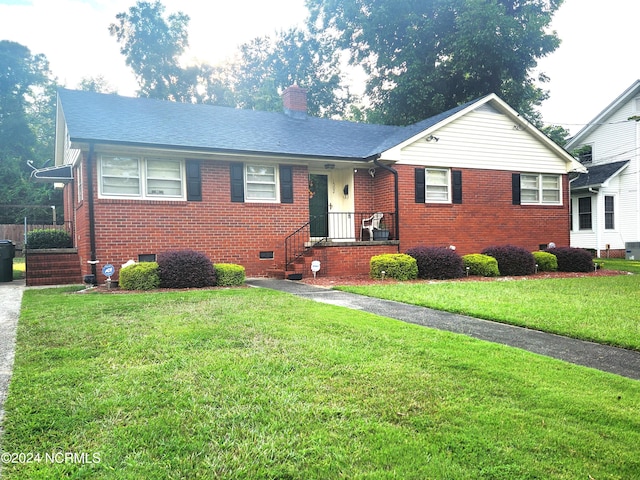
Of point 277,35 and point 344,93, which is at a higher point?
point 277,35

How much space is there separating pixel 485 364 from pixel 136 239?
32.4 feet

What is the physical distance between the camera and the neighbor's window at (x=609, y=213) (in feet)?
71.9

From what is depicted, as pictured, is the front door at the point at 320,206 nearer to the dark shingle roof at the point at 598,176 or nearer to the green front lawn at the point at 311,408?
the green front lawn at the point at 311,408

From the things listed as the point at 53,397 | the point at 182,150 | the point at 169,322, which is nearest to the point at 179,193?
the point at 182,150

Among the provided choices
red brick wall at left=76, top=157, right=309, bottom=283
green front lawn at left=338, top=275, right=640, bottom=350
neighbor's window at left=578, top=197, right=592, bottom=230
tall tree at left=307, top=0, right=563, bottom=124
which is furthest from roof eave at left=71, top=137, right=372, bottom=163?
neighbor's window at left=578, top=197, right=592, bottom=230

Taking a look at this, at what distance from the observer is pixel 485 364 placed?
12.8 feet

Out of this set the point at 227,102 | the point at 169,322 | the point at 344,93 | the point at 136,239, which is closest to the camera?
the point at 169,322

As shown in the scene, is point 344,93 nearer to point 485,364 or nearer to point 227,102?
point 227,102

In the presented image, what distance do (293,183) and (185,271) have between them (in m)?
4.69

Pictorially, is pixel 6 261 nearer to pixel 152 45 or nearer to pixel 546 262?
pixel 546 262

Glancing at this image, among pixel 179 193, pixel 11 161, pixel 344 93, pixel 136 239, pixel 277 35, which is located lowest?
pixel 136 239

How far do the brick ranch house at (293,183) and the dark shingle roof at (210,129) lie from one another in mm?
58

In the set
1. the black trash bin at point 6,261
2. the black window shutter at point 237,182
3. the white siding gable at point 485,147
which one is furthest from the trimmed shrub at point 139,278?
the white siding gable at point 485,147

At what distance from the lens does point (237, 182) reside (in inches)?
502
